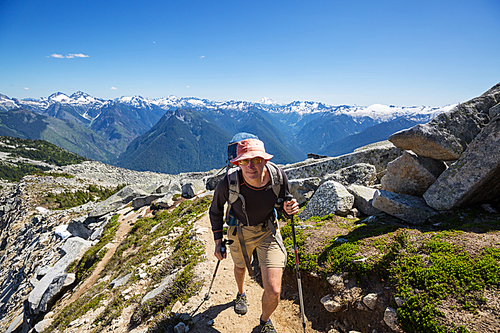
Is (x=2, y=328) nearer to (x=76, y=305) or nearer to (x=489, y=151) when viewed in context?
(x=76, y=305)

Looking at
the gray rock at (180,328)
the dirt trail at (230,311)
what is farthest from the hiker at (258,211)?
the gray rock at (180,328)

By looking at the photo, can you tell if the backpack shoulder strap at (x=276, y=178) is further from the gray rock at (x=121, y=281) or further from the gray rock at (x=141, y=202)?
the gray rock at (x=141, y=202)

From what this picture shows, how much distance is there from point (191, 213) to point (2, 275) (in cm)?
2585

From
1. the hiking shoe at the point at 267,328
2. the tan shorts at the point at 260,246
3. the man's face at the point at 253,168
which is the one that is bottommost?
the hiking shoe at the point at 267,328

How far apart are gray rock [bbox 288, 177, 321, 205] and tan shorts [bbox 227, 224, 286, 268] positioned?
769cm

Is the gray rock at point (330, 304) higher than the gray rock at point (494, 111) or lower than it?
lower

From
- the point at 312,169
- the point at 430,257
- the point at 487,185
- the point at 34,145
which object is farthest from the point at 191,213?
the point at 34,145

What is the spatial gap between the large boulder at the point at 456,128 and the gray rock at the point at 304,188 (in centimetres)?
597

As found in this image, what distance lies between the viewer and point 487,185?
6.47 m

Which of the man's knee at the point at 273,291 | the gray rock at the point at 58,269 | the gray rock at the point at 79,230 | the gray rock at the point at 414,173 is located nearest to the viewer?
the man's knee at the point at 273,291

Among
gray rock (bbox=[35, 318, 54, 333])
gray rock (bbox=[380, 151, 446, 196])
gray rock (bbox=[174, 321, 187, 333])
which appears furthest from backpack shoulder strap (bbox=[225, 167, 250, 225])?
gray rock (bbox=[35, 318, 54, 333])

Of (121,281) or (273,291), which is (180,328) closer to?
(273,291)

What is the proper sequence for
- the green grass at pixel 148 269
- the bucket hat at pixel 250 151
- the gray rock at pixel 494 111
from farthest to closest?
the green grass at pixel 148 269 → the gray rock at pixel 494 111 → the bucket hat at pixel 250 151

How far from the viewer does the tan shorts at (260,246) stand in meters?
5.12
